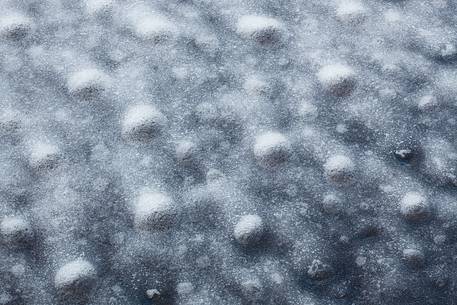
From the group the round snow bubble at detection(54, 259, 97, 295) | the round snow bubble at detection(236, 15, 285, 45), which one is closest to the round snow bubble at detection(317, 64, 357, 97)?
the round snow bubble at detection(236, 15, 285, 45)

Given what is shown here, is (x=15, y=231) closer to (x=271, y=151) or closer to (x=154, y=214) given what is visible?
(x=154, y=214)

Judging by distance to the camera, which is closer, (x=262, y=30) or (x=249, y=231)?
(x=249, y=231)

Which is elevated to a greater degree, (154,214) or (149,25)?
(149,25)

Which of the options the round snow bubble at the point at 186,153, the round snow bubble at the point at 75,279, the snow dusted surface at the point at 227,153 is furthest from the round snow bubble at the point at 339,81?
the round snow bubble at the point at 75,279

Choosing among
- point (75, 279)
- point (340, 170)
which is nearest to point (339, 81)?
point (340, 170)

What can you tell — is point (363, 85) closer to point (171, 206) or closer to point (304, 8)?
point (304, 8)

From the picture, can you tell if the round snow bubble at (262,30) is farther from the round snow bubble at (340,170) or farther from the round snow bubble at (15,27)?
the round snow bubble at (15,27)

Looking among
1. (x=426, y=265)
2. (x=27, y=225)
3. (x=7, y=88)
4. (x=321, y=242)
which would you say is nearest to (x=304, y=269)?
(x=321, y=242)
